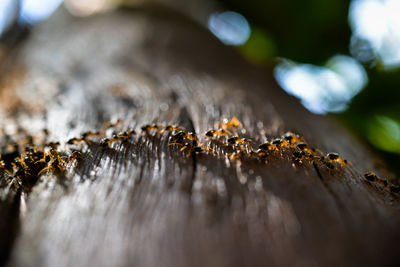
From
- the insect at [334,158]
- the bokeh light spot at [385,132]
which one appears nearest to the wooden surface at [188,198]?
the insect at [334,158]

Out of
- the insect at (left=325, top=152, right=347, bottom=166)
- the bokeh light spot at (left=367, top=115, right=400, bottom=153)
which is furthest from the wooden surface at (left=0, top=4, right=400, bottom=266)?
the bokeh light spot at (left=367, top=115, right=400, bottom=153)

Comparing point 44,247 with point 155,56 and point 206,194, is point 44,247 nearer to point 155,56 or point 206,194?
point 206,194

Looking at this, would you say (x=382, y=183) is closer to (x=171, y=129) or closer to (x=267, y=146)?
(x=267, y=146)

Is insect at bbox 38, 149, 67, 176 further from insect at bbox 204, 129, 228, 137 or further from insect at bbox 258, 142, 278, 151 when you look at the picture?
insect at bbox 258, 142, 278, 151

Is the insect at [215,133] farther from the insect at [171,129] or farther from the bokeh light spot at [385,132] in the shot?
the bokeh light spot at [385,132]

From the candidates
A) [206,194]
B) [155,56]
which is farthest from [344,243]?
[155,56]

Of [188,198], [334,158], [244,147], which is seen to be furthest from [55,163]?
[334,158]
